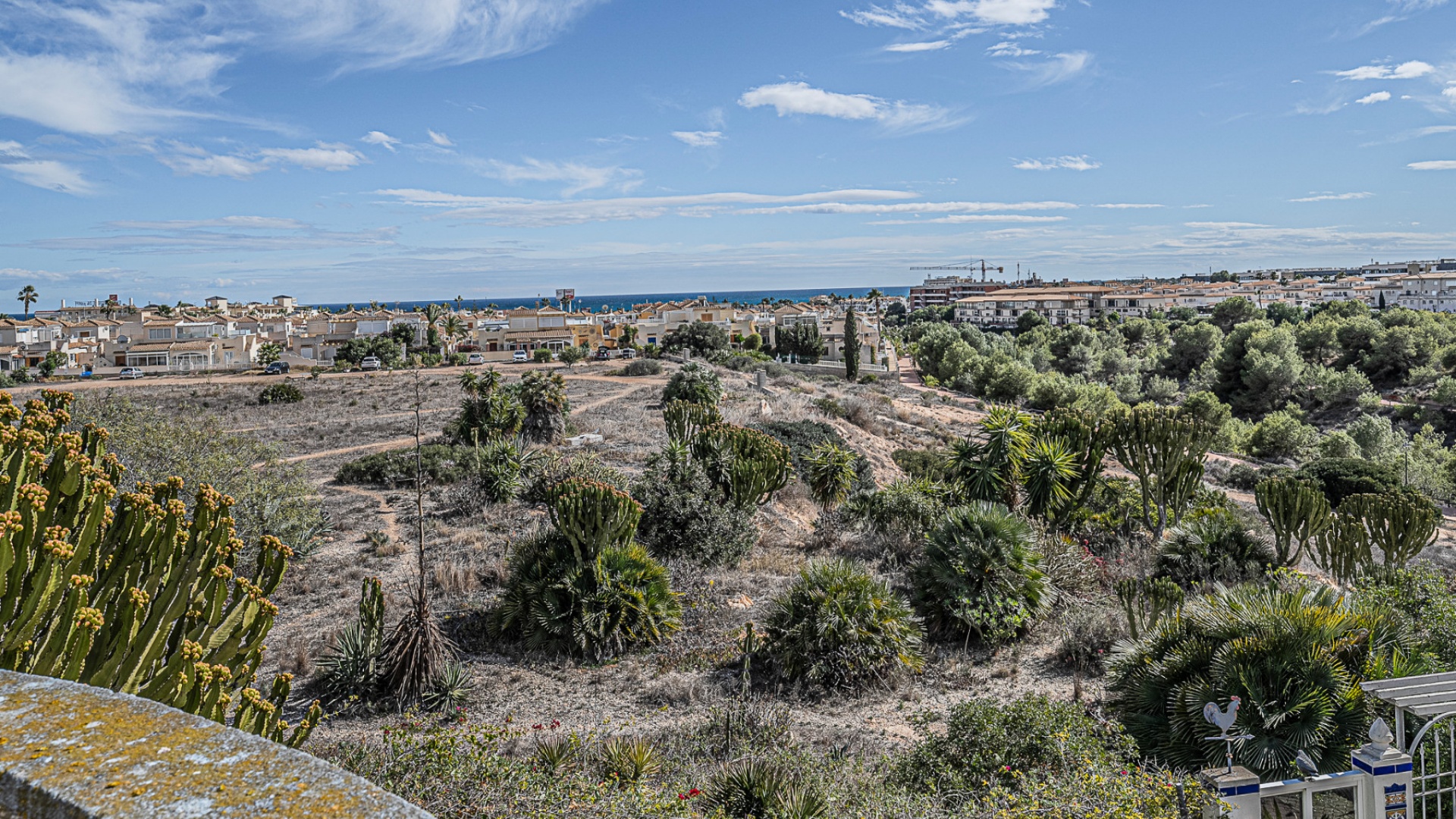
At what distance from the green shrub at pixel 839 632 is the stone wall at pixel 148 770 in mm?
7825

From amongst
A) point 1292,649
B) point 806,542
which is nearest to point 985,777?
point 1292,649

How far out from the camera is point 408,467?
19766mm

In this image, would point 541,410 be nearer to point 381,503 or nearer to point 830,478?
point 381,503

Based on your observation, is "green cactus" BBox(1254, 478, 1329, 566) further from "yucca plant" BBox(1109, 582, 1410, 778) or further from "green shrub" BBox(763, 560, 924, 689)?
"green shrub" BBox(763, 560, 924, 689)

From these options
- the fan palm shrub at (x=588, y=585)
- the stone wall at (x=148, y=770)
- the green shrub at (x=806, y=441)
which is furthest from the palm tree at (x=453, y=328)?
the stone wall at (x=148, y=770)

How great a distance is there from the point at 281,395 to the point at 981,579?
34100 mm

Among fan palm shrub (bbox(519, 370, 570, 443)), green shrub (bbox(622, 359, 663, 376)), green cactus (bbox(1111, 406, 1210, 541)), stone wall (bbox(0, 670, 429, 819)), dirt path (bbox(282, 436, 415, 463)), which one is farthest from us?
green shrub (bbox(622, 359, 663, 376))

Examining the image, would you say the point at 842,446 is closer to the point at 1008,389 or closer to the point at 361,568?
the point at 361,568

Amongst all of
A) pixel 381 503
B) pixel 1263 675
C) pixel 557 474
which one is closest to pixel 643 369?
pixel 381 503

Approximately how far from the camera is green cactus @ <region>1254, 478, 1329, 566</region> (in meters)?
13.7

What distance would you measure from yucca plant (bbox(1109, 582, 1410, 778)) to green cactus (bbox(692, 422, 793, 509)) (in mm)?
7969

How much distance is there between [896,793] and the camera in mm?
5855

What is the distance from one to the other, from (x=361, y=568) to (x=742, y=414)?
609 inches

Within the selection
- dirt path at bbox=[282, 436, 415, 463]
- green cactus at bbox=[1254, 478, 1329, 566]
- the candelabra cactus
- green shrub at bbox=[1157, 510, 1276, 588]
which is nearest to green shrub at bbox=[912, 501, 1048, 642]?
green shrub at bbox=[1157, 510, 1276, 588]
